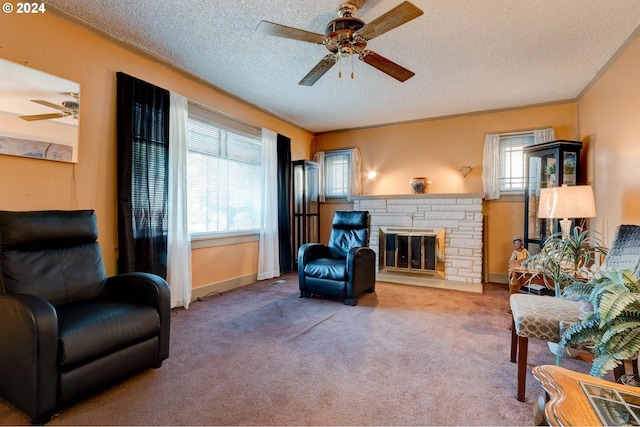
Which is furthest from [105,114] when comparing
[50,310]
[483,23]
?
[483,23]

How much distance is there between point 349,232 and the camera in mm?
4059

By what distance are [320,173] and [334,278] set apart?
8.81 ft

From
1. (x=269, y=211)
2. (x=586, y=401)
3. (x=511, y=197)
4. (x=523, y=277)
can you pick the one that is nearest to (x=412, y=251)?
(x=511, y=197)

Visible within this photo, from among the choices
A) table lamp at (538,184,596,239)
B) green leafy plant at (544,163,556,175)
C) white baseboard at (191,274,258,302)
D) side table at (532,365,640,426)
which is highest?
green leafy plant at (544,163,556,175)

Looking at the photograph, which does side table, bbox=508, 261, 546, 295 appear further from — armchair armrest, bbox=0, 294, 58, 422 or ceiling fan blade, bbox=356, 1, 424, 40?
armchair armrest, bbox=0, 294, 58, 422

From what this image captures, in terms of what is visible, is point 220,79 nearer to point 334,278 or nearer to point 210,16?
point 210,16

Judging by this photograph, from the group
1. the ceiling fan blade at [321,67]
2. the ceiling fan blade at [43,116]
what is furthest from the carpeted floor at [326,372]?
the ceiling fan blade at [321,67]

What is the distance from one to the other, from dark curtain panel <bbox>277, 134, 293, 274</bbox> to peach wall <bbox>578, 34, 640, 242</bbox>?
3.88 meters

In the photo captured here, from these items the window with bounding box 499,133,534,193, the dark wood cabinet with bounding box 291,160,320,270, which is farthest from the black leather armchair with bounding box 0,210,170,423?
the window with bounding box 499,133,534,193

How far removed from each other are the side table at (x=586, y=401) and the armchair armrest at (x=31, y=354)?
6.58ft

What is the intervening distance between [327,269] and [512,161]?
3193mm

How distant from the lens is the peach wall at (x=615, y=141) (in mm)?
2498

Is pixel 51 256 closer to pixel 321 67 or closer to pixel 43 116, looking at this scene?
pixel 43 116

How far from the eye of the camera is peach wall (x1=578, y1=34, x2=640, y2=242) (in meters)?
2.50
